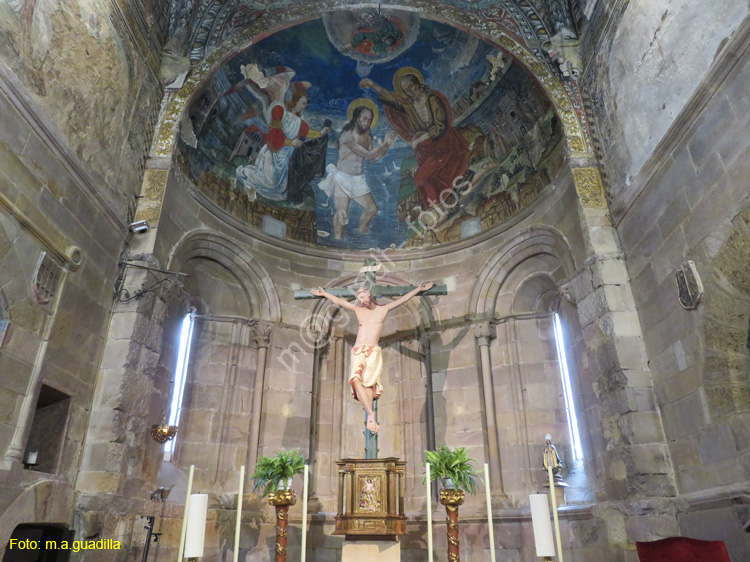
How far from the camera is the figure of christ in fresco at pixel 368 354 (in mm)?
7746

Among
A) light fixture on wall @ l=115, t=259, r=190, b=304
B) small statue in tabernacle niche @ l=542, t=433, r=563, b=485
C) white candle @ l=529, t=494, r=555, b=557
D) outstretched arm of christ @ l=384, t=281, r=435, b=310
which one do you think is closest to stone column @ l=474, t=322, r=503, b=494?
small statue in tabernacle niche @ l=542, t=433, r=563, b=485

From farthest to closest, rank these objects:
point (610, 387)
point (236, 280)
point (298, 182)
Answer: point (298, 182) < point (236, 280) < point (610, 387)

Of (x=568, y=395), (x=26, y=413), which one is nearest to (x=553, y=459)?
(x=568, y=395)

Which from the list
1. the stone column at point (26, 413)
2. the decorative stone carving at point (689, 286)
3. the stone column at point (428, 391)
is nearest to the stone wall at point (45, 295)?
the stone column at point (26, 413)

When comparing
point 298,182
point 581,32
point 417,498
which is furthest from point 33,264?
point 581,32

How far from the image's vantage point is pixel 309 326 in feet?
36.5

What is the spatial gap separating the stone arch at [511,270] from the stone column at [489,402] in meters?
0.31

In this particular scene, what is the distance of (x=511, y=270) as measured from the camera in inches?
424

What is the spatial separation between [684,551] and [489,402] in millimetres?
5350

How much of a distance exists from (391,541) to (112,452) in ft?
12.2

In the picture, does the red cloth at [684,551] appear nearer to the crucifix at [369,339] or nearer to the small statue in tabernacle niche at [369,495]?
the small statue in tabernacle niche at [369,495]

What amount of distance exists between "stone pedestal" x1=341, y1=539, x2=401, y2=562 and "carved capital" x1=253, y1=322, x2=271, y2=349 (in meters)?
4.73

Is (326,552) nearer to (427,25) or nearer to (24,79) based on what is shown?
(24,79)

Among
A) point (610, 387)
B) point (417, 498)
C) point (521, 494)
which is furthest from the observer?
point (417, 498)
